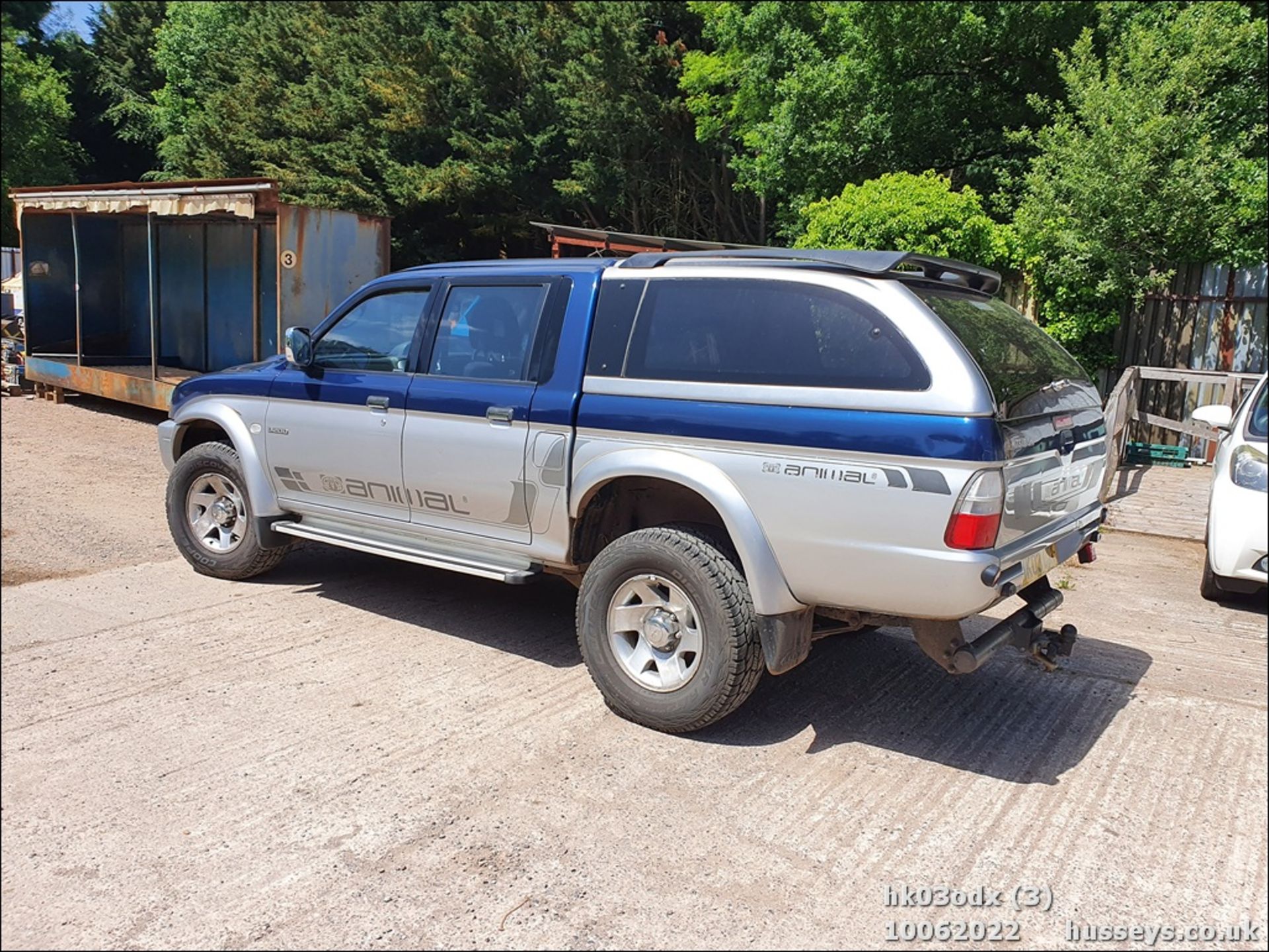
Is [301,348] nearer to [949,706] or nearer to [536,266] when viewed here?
[536,266]

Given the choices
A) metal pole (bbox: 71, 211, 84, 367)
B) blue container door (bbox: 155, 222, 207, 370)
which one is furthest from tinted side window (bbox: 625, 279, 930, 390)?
blue container door (bbox: 155, 222, 207, 370)

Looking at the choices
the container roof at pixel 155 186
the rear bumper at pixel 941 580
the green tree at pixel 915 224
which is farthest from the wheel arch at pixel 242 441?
the green tree at pixel 915 224

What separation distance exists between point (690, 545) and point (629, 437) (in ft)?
1.91

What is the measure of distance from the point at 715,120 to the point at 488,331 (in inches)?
573

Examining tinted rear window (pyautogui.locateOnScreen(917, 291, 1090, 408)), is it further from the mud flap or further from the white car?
the white car

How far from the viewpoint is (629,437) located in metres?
4.49

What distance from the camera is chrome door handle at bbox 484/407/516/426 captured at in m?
4.84

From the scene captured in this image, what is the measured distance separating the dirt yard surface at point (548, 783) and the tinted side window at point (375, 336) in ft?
4.80

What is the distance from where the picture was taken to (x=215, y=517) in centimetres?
634

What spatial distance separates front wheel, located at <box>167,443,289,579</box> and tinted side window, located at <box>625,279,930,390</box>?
9.57ft

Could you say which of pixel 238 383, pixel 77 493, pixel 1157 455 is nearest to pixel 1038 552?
pixel 238 383

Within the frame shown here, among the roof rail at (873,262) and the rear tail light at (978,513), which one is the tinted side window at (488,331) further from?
the rear tail light at (978,513)

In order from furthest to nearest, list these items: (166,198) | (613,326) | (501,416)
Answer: (166,198) → (501,416) → (613,326)

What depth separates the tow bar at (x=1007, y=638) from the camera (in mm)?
3994
